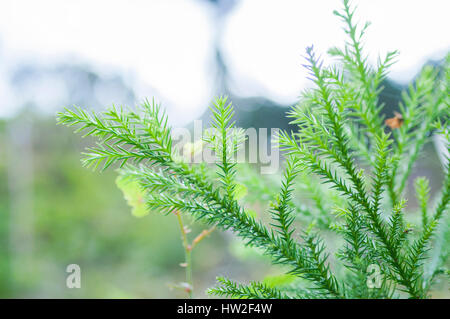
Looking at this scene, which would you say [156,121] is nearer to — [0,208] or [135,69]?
[135,69]

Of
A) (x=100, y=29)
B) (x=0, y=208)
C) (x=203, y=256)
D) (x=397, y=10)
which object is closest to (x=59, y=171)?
(x=0, y=208)

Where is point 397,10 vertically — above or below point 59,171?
above

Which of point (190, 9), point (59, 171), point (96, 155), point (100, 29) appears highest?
point (190, 9)

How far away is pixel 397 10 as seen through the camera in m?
0.62

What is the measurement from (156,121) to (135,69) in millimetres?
3139

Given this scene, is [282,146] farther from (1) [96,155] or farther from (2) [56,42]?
(2) [56,42]

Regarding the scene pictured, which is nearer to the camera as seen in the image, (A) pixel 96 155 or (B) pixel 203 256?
(A) pixel 96 155

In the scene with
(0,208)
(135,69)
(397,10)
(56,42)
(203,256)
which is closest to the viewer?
(397,10)

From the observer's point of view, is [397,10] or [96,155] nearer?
[96,155]
